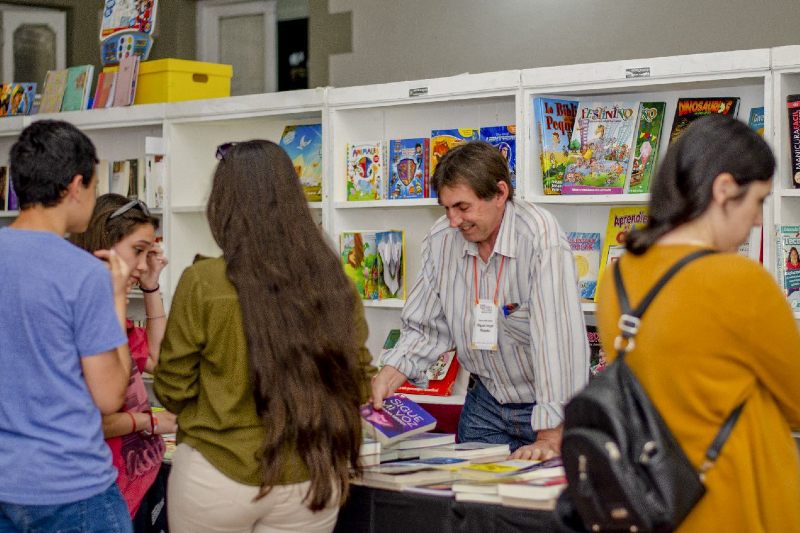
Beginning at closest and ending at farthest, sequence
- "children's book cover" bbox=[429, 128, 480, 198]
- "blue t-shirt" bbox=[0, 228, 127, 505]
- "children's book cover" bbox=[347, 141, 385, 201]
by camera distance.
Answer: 1. "blue t-shirt" bbox=[0, 228, 127, 505]
2. "children's book cover" bbox=[429, 128, 480, 198]
3. "children's book cover" bbox=[347, 141, 385, 201]

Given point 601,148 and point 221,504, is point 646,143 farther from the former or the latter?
point 221,504

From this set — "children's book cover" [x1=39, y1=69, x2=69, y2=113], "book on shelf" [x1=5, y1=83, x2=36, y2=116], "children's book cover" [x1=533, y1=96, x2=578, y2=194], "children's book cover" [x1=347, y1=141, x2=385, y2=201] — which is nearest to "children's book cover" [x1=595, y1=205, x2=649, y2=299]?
"children's book cover" [x1=533, y1=96, x2=578, y2=194]

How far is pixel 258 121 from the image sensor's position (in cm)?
480

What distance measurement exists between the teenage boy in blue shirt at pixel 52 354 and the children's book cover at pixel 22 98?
386cm

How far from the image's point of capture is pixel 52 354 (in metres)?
2.02

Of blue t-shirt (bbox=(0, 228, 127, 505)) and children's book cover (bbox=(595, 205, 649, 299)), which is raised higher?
children's book cover (bbox=(595, 205, 649, 299))

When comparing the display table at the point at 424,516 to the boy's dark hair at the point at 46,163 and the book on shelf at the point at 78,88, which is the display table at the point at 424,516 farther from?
the book on shelf at the point at 78,88

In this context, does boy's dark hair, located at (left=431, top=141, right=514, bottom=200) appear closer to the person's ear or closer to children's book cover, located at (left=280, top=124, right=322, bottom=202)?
the person's ear

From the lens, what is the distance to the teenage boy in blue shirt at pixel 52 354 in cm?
202

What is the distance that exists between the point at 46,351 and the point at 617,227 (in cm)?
250

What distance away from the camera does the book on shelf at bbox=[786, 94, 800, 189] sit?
3.36 meters

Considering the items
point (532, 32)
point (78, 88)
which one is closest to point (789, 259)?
point (532, 32)

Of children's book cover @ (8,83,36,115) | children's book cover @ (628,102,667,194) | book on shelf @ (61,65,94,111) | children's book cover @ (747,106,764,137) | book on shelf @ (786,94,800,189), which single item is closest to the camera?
book on shelf @ (786,94,800,189)

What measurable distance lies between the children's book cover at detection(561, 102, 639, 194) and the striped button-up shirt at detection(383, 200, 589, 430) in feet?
2.47
